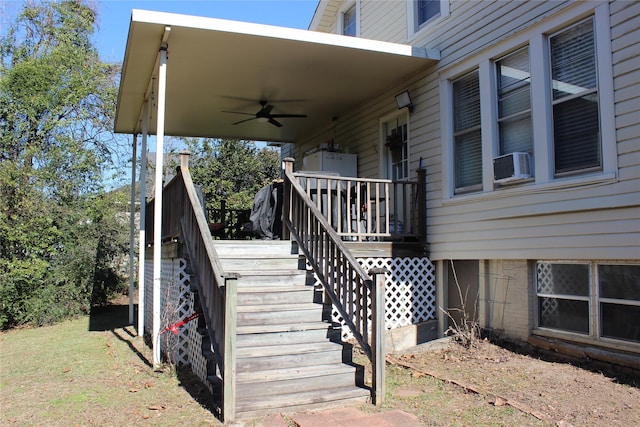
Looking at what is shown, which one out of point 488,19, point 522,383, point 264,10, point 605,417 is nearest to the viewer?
point 605,417

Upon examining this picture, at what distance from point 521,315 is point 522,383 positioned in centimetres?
135

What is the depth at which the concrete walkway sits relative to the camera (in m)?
3.88

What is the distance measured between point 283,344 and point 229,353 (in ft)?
3.15

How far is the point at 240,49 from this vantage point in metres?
6.78

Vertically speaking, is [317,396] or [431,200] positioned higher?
[431,200]

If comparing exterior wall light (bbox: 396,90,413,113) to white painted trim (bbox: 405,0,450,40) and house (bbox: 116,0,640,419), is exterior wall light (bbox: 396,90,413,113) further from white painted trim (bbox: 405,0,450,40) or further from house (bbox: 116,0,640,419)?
white painted trim (bbox: 405,0,450,40)

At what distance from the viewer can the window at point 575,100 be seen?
518 cm

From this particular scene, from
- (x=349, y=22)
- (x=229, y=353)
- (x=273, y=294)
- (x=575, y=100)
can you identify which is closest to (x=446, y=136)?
(x=575, y=100)

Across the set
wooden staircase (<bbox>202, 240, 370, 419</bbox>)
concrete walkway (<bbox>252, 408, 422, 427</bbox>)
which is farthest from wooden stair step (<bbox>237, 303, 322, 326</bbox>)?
concrete walkway (<bbox>252, 408, 422, 427</bbox>)

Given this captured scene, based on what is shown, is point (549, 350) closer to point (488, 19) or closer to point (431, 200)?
point (431, 200)

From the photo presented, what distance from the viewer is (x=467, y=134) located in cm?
698

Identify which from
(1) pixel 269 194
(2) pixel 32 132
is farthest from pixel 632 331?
(2) pixel 32 132

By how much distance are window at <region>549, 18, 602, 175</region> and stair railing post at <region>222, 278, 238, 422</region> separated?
378 centimetres

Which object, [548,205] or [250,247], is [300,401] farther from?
[548,205]
